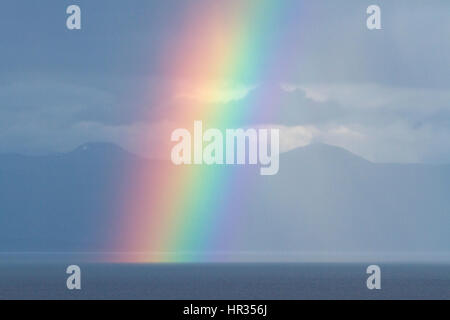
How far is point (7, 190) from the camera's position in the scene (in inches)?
7180

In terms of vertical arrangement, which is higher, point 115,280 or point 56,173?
point 56,173

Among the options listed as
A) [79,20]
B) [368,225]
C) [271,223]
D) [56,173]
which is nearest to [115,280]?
[56,173]

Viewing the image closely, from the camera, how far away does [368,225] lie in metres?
200

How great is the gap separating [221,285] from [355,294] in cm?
2720

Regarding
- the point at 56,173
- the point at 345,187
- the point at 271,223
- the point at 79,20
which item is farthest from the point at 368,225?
the point at 79,20

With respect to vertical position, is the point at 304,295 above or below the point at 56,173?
below

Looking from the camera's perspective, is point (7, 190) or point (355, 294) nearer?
point (355, 294)
